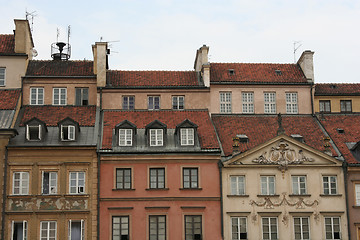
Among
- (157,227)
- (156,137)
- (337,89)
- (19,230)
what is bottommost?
(19,230)

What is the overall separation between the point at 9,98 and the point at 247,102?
1973 cm

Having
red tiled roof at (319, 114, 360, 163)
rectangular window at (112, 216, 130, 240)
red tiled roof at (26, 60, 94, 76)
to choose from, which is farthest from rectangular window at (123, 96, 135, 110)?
red tiled roof at (319, 114, 360, 163)

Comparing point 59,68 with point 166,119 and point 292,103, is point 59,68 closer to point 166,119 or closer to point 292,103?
point 166,119

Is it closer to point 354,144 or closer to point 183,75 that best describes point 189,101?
point 183,75

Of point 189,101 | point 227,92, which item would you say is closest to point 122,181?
point 189,101

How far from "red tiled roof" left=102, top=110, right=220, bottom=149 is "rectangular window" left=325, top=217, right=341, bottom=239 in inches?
400

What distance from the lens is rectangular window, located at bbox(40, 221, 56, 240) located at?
140ft

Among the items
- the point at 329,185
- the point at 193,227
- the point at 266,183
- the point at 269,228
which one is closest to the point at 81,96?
the point at 193,227

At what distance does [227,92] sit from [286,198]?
37.7 ft

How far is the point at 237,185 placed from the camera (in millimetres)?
44812

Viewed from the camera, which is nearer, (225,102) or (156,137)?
(156,137)

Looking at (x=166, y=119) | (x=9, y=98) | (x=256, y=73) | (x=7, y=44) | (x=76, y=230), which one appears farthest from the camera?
(x=256, y=73)

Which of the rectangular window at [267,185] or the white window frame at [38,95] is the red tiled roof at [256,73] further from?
the white window frame at [38,95]

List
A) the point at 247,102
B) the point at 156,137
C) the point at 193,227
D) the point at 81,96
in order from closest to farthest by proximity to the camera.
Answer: the point at 193,227 → the point at 156,137 → the point at 81,96 → the point at 247,102
